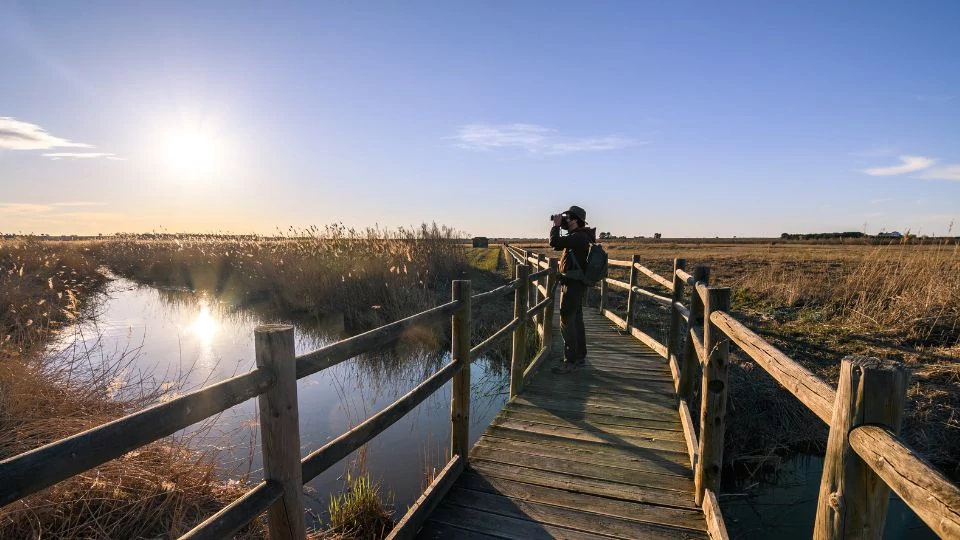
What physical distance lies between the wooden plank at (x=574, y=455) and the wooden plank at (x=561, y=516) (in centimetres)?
65

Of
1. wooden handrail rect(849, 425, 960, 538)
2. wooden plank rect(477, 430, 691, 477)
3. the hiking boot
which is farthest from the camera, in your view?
the hiking boot

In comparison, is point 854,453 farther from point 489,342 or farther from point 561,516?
point 489,342

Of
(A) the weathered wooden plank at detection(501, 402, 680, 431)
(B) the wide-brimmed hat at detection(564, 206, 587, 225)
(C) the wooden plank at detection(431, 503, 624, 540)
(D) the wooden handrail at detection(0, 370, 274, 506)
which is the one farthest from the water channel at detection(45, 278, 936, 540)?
(B) the wide-brimmed hat at detection(564, 206, 587, 225)

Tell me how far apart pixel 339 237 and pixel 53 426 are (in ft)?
41.2

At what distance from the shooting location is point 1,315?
30.0ft

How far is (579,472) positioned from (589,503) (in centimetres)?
45

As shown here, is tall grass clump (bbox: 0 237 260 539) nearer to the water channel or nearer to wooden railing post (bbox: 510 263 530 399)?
the water channel

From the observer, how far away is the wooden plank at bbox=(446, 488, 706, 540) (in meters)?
3.19

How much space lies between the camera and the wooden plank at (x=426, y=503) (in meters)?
3.06

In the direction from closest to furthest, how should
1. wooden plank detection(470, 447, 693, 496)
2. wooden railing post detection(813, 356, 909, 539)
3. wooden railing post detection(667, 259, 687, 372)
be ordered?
wooden railing post detection(813, 356, 909, 539), wooden plank detection(470, 447, 693, 496), wooden railing post detection(667, 259, 687, 372)

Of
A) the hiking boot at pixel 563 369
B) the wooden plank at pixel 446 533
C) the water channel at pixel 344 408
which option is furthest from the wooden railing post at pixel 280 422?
the hiking boot at pixel 563 369

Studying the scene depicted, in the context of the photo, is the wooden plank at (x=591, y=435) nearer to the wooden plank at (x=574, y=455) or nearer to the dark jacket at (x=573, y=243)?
the wooden plank at (x=574, y=455)

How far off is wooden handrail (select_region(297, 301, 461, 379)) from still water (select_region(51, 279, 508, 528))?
5.87 ft

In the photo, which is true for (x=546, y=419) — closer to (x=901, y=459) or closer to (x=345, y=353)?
(x=345, y=353)
